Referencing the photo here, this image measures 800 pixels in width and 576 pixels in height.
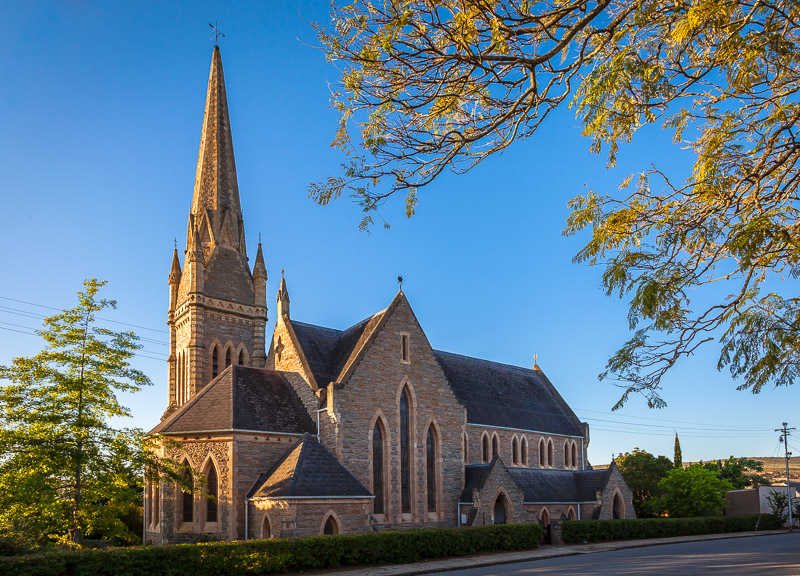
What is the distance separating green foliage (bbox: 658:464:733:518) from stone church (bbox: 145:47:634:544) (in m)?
6.48

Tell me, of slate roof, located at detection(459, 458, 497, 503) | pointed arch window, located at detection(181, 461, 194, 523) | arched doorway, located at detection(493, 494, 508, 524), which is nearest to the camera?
pointed arch window, located at detection(181, 461, 194, 523)

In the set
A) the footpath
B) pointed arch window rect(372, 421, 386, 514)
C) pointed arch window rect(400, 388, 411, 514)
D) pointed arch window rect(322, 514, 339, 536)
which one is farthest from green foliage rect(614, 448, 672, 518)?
pointed arch window rect(322, 514, 339, 536)

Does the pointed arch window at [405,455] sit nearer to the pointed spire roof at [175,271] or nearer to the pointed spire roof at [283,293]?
the pointed spire roof at [283,293]

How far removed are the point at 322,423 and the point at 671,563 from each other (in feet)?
49.2

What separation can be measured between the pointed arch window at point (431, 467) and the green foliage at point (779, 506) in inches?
1243

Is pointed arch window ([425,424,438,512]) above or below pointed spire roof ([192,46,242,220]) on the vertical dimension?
below

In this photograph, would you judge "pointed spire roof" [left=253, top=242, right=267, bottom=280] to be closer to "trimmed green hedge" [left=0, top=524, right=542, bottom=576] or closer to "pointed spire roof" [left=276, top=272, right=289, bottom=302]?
"pointed spire roof" [left=276, top=272, right=289, bottom=302]

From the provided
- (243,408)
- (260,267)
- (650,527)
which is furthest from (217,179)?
(650,527)

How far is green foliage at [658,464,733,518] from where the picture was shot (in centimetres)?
4734

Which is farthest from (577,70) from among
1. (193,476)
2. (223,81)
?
(223,81)

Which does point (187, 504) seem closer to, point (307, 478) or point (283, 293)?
point (307, 478)

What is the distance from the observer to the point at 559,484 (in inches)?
1641

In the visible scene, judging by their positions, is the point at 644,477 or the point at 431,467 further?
the point at 644,477

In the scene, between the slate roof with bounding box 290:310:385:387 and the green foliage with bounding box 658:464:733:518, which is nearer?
the slate roof with bounding box 290:310:385:387
